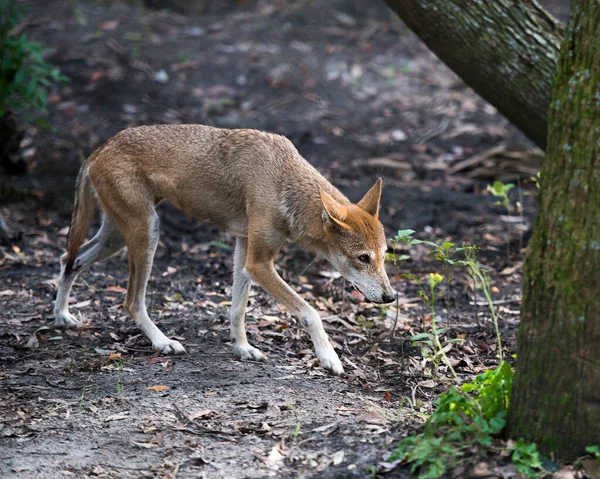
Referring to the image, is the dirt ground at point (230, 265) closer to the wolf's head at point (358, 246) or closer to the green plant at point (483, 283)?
the green plant at point (483, 283)

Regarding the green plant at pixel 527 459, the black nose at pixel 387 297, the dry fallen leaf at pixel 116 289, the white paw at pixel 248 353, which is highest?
the green plant at pixel 527 459

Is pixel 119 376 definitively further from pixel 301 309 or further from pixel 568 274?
pixel 568 274

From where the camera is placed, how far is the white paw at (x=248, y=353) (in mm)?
6293

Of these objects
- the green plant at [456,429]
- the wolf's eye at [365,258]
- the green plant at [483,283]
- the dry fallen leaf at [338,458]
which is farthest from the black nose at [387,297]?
the dry fallen leaf at [338,458]

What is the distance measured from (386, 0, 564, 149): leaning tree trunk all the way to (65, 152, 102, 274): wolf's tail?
3308mm

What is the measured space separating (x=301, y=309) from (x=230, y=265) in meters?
2.73

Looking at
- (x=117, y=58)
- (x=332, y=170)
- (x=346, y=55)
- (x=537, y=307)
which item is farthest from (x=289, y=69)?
(x=537, y=307)

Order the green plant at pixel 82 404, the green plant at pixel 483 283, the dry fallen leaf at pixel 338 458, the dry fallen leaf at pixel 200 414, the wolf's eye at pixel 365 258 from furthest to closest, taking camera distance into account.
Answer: the wolf's eye at pixel 365 258
the green plant at pixel 82 404
the dry fallen leaf at pixel 200 414
the green plant at pixel 483 283
the dry fallen leaf at pixel 338 458

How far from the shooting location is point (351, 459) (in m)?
4.35

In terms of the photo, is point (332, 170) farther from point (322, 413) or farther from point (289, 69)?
point (322, 413)

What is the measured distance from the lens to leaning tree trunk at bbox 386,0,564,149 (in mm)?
7410

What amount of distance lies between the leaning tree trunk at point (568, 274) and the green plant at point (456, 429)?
231mm

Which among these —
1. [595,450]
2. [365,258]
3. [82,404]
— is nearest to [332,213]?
[365,258]

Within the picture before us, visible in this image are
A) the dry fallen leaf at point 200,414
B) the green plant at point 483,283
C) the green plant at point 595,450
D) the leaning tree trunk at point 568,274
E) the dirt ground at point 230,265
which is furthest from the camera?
the dry fallen leaf at point 200,414
